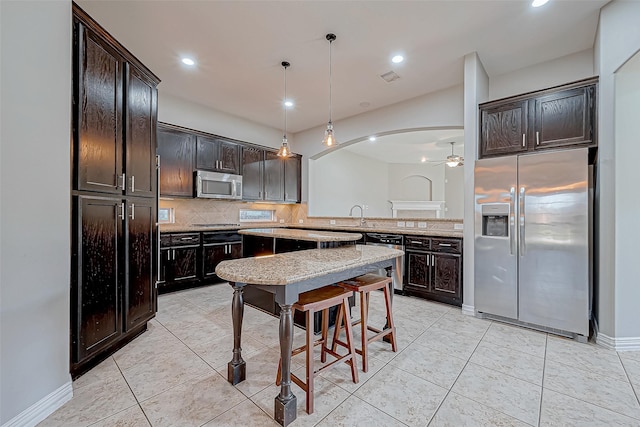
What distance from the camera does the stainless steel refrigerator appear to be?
2525 mm

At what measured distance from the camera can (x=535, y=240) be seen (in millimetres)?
2738

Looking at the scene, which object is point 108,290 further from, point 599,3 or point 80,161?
point 599,3

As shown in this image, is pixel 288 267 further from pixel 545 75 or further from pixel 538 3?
pixel 545 75

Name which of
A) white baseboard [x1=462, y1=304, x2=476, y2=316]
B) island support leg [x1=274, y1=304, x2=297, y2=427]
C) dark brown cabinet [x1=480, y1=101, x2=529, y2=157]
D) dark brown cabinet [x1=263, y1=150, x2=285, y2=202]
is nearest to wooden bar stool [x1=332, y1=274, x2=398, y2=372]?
island support leg [x1=274, y1=304, x2=297, y2=427]

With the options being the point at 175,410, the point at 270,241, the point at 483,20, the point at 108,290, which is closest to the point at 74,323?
the point at 108,290

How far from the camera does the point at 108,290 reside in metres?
2.14

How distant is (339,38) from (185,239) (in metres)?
3.25

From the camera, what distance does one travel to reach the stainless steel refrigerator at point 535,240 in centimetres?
253

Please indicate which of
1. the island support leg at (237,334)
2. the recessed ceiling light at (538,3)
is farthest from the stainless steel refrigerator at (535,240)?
the island support leg at (237,334)

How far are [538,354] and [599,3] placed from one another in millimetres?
3018

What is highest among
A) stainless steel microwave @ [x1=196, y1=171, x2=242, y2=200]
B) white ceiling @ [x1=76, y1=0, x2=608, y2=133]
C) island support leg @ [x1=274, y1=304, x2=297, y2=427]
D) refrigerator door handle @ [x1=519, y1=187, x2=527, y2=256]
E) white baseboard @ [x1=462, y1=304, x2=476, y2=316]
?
white ceiling @ [x1=76, y1=0, x2=608, y2=133]

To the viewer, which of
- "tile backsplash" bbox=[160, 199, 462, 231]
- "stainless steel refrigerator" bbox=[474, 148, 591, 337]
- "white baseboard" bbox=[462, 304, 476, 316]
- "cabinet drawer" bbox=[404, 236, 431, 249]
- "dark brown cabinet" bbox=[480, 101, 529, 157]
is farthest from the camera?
"tile backsplash" bbox=[160, 199, 462, 231]

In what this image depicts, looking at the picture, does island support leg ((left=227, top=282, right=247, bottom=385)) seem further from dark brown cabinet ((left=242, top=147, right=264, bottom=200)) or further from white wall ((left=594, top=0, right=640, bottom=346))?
dark brown cabinet ((left=242, top=147, right=264, bottom=200))

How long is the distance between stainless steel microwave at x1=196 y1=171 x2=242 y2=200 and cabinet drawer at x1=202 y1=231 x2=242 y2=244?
0.61 metres
